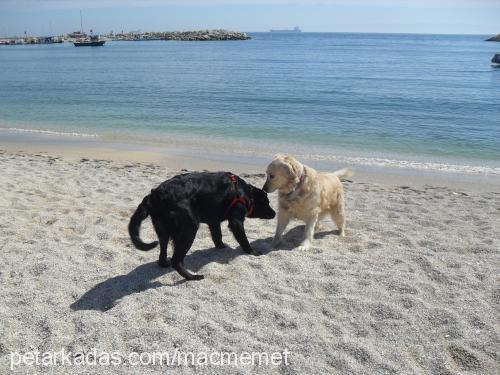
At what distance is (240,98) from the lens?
909 inches

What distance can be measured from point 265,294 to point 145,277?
1313 millimetres

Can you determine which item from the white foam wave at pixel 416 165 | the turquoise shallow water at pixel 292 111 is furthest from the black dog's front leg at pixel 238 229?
the turquoise shallow water at pixel 292 111

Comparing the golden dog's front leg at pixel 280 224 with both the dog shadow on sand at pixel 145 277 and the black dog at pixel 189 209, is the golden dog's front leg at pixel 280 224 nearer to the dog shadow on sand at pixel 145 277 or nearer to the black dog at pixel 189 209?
the dog shadow on sand at pixel 145 277

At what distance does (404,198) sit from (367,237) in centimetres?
245

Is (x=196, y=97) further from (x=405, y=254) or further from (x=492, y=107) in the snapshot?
(x=405, y=254)

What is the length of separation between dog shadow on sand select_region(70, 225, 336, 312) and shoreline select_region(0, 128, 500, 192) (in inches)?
188

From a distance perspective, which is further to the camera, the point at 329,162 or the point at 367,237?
the point at 329,162

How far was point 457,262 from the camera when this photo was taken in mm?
5129

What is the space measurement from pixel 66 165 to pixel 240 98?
14.0 m

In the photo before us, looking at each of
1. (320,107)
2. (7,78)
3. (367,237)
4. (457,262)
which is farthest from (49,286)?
(7,78)

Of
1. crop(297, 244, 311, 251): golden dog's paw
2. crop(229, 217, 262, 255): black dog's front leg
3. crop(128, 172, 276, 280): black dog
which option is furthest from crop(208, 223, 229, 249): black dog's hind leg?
crop(297, 244, 311, 251): golden dog's paw

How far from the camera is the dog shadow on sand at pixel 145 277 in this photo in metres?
4.18

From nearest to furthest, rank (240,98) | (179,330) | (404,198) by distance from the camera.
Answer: (179,330) → (404,198) → (240,98)

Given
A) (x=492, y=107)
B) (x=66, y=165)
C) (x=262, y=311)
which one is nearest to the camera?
(x=262, y=311)
